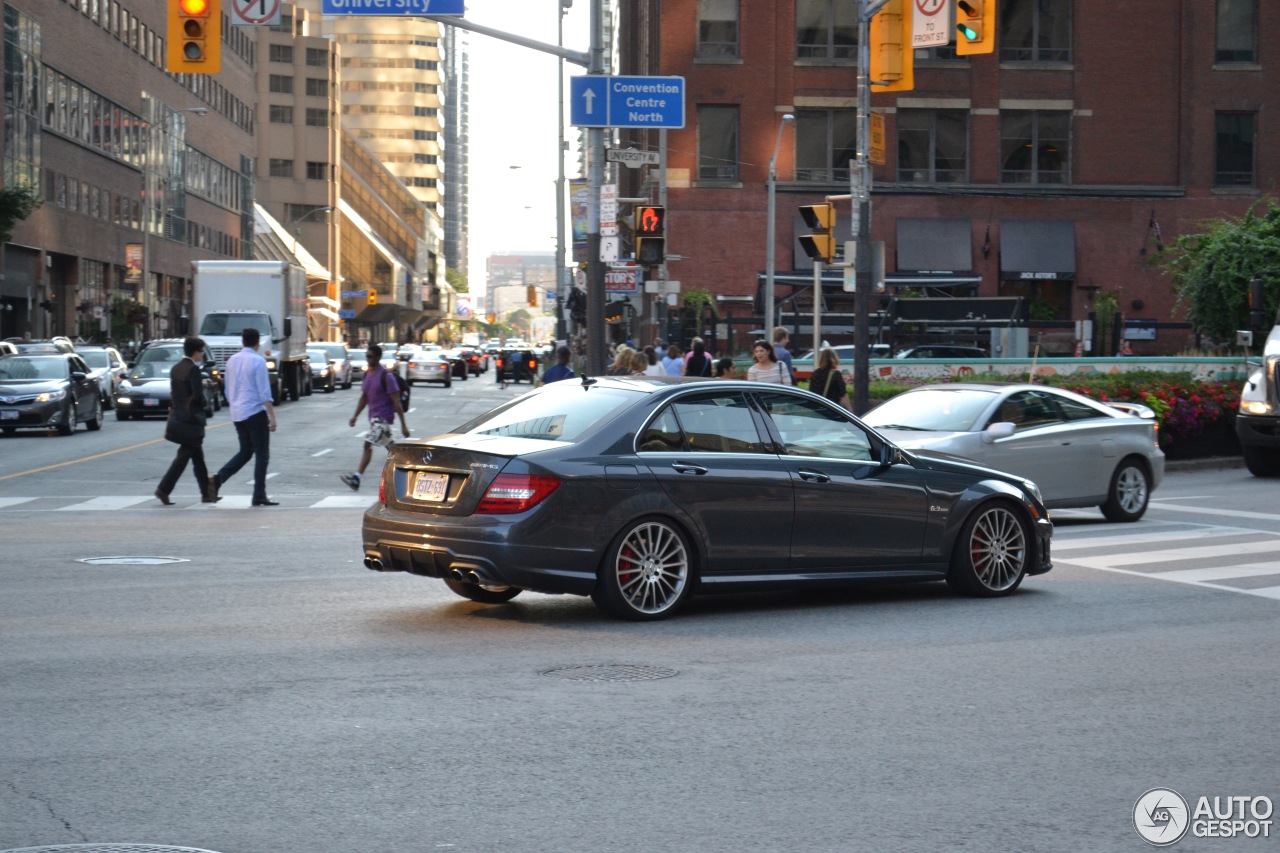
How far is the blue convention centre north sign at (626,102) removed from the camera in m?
24.2

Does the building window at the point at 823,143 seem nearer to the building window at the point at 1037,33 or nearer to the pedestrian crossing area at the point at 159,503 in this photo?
the building window at the point at 1037,33

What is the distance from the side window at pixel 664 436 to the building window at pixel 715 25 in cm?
4636

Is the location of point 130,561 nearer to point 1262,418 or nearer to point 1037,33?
point 1262,418

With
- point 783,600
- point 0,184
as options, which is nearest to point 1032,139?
point 0,184

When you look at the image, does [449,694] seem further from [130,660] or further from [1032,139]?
[1032,139]

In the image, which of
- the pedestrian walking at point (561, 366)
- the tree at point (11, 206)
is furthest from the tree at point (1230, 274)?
the tree at point (11, 206)

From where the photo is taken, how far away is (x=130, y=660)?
29.2 ft

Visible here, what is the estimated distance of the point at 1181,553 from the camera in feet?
48.4

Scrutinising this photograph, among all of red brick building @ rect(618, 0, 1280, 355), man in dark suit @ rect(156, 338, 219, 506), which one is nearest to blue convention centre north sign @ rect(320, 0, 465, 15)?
man in dark suit @ rect(156, 338, 219, 506)

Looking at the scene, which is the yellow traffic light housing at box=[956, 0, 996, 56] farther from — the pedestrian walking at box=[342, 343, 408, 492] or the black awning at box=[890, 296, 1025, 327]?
the black awning at box=[890, 296, 1025, 327]

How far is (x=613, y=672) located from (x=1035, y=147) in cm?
5062

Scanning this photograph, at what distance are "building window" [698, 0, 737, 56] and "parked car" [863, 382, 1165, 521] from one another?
3904 cm

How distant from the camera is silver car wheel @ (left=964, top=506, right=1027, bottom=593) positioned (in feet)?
38.9

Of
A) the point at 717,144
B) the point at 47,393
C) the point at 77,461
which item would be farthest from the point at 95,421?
the point at 717,144
